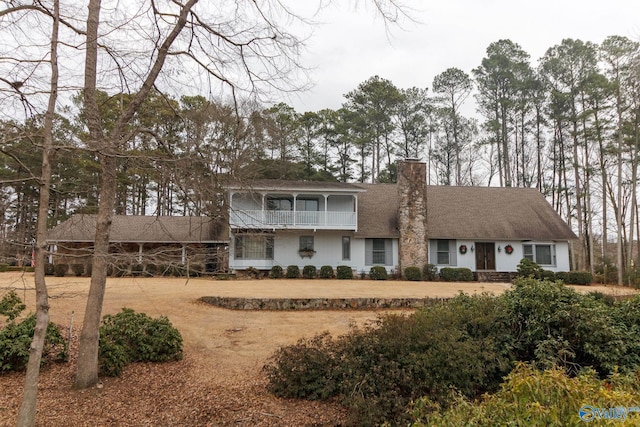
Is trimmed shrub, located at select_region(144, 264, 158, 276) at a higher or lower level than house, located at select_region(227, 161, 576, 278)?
lower

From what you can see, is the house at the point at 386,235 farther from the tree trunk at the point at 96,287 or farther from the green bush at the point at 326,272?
the tree trunk at the point at 96,287

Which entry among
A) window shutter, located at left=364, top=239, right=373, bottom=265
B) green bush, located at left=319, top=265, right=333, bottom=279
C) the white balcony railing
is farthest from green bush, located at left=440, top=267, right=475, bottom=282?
green bush, located at left=319, top=265, right=333, bottom=279


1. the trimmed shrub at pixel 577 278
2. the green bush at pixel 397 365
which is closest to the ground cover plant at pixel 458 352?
the green bush at pixel 397 365

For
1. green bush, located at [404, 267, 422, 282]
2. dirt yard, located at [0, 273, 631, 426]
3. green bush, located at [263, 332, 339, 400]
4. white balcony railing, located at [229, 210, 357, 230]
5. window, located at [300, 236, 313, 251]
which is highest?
white balcony railing, located at [229, 210, 357, 230]

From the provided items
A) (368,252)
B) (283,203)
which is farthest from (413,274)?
(283,203)

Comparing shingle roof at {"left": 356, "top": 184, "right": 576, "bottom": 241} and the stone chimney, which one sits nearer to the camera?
Answer: the stone chimney

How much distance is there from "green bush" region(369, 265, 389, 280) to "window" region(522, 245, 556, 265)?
8.30m

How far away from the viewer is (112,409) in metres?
4.52

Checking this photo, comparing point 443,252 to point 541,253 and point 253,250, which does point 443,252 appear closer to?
point 541,253

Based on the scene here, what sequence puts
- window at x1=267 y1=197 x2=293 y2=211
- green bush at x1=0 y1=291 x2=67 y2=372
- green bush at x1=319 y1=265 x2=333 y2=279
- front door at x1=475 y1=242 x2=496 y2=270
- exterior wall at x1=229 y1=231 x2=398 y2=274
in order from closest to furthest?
green bush at x1=0 y1=291 x2=67 y2=372 < green bush at x1=319 y1=265 x2=333 y2=279 < exterior wall at x1=229 y1=231 x2=398 y2=274 < window at x1=267 y1=197 x2=293 y2=211 < front door at x1=475 y1=242 x2=496 y2=270

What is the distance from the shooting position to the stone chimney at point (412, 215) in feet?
68.6

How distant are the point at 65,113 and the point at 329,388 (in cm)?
427

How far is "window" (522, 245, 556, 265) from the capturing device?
865 inches

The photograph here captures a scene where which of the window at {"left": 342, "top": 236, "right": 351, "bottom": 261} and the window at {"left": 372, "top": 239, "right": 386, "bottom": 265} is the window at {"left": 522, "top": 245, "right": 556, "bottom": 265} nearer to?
the window at {"left": 372, "top": 239, "right": 386, "bottom": 265}
